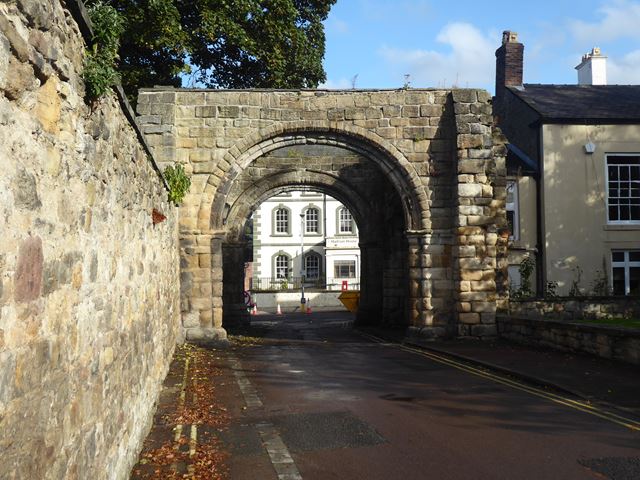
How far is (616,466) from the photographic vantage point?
5262 mm

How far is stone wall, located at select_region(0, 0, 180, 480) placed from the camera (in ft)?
7.29

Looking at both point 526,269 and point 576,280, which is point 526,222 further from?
point 576,280

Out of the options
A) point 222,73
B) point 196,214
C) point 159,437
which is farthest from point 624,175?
point 159,437

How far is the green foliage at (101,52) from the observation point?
135 inches

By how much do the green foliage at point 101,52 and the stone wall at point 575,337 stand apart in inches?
354

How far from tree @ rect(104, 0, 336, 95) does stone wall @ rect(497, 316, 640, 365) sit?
37.6 ft

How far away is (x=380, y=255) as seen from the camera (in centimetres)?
2250

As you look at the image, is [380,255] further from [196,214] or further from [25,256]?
[25,256]

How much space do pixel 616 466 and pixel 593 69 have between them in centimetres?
2704

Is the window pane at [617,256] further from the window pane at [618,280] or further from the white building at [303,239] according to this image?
the white building at [303,239]

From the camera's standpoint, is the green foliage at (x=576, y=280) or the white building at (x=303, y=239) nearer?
the green foliage at (x=576, y=280)

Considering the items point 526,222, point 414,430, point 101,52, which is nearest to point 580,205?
point 526,222

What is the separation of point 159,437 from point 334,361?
6.22 m

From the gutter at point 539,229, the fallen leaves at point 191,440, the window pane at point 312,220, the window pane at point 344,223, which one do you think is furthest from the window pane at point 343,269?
the fallen leaves at point 191,440
